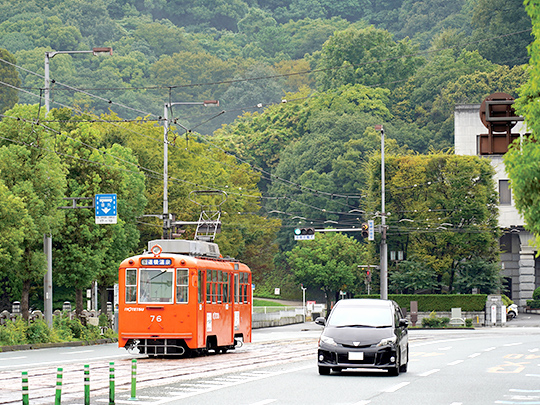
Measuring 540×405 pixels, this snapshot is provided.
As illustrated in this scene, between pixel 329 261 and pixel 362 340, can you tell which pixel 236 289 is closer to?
pixel 362 340

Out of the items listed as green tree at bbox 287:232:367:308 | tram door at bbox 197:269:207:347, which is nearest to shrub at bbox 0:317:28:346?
tram door at bbox 197:269:207:347

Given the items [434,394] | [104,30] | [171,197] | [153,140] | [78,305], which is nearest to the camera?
[434,394]

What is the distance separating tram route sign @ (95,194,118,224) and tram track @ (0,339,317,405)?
11.0 m

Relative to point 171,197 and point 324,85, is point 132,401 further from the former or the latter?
point 324,85

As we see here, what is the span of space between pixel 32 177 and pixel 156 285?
1308cm

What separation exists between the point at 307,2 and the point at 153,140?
99114 millimetres

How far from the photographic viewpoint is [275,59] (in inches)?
5866

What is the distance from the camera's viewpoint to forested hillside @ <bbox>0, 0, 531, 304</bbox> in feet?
210

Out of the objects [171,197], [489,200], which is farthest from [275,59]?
[171,197]

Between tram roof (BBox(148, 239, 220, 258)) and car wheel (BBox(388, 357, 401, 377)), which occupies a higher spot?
→ tram roof (BBox(148, 239, 220, 258))

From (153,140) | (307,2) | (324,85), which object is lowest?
(153,140)

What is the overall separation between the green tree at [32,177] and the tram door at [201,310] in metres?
11.4

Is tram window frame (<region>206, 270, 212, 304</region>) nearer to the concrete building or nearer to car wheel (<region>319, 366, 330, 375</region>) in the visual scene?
car wheel (<region>319, 366, 330, 375</region>)

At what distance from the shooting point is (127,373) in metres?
21.1
